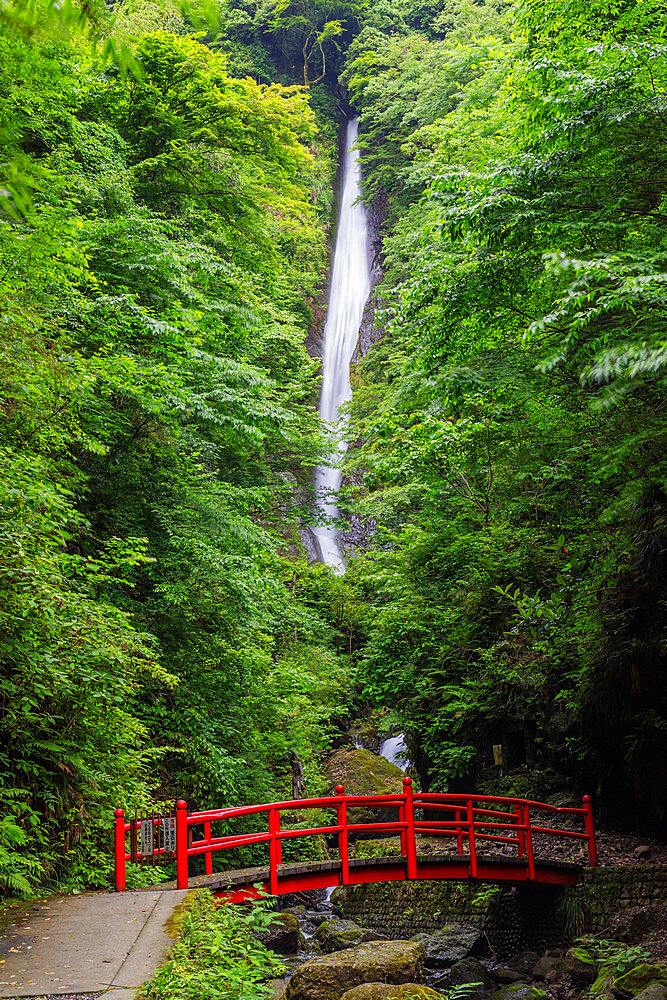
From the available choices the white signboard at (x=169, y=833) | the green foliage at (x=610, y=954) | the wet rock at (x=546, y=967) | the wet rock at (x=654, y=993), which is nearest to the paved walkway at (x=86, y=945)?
the white signboard at (x=169, y=833)

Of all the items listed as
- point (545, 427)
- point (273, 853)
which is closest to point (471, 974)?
point (273, 853)

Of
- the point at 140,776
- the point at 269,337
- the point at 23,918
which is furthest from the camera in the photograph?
the point at 269,337

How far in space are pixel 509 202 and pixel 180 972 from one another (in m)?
7.16

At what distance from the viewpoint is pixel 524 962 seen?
9.85 metres

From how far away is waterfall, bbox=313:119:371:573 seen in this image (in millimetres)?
32688

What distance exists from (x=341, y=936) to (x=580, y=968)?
4.15 m

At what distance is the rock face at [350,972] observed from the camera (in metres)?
7.62

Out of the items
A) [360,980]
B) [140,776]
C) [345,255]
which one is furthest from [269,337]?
[345,255]

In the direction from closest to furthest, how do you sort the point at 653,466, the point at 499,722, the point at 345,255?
the point at 653,466
the point at 499,722
the point at 345,255

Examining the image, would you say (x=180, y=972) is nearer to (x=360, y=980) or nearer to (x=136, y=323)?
(x=360, y=980)

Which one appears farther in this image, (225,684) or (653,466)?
(225,684)

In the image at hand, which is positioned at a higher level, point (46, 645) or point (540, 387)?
point (540, 387)

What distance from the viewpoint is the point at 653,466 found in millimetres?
7578

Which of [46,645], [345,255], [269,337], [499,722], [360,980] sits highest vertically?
[345,255]
